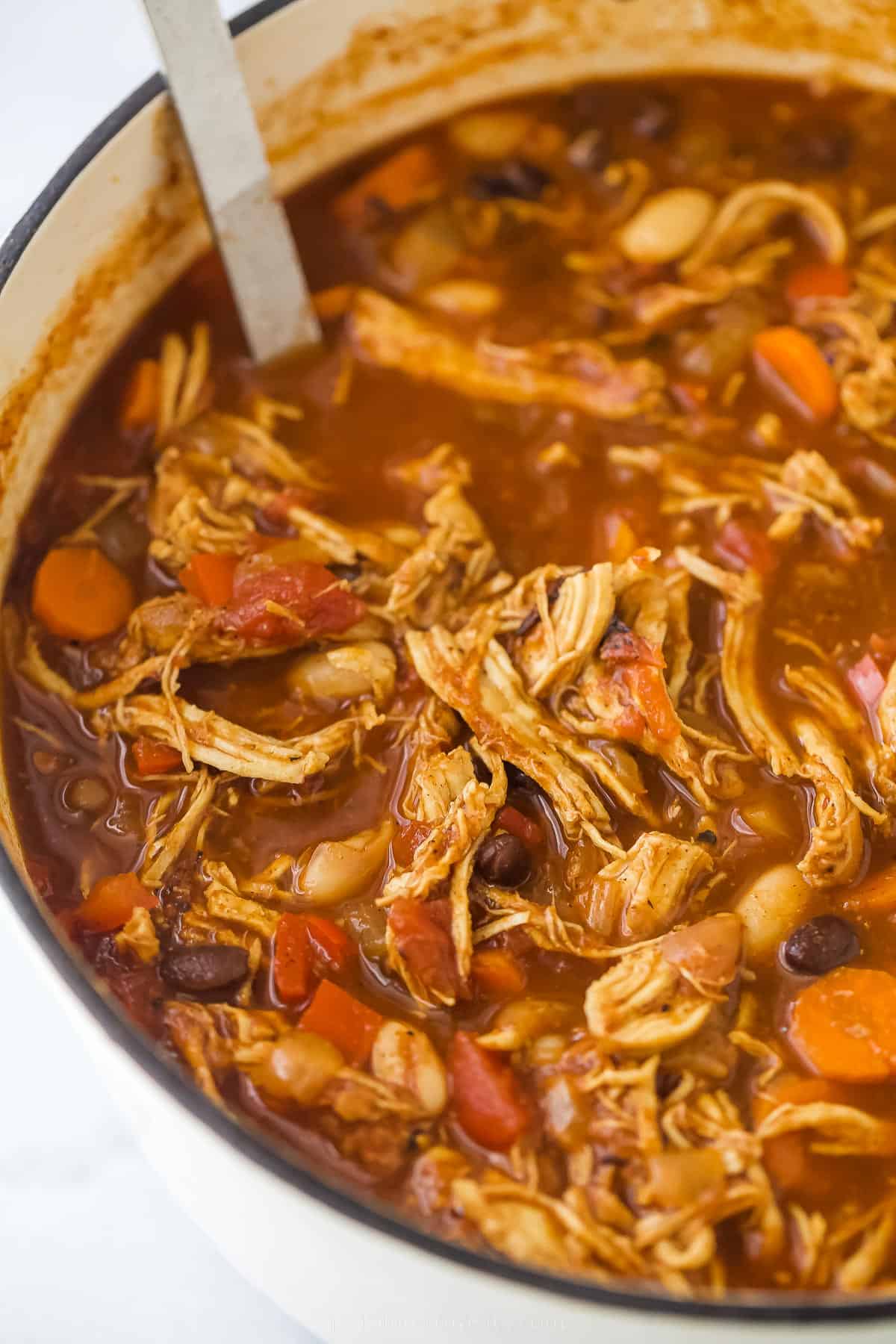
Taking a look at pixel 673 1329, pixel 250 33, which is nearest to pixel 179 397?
pixel 250 33

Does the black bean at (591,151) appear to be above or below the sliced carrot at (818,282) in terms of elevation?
above

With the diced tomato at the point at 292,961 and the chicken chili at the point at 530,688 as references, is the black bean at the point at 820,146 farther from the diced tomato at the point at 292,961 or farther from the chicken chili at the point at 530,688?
the diced tomato at the point at 292,961

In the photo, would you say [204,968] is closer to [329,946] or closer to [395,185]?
[329,946]

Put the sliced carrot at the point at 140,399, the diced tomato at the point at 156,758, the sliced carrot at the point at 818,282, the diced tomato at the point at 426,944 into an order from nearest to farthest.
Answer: the diced tomato at the point at 426,944, the diced tomato at the point at 156,758, the sliced carrot at the point at 140,399, the sliced carrot at the point at 818,282

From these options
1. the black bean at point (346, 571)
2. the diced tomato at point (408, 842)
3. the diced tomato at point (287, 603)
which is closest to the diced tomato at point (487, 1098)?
the diced tomato at point (408, 842)

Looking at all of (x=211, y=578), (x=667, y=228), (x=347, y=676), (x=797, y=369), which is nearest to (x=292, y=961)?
(x=347, y=676)

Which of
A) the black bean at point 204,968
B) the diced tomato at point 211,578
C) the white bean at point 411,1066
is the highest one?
the diced tomato at point 211,578

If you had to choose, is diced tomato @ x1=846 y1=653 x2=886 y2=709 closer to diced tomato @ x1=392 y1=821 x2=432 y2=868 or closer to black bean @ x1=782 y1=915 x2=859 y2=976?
black bean @ x1=782 y1=915 x2=859 y2=976
